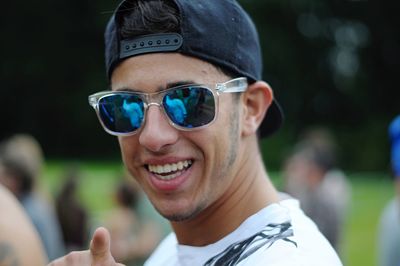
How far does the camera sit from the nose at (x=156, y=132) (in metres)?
2.18

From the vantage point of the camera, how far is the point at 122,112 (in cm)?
226

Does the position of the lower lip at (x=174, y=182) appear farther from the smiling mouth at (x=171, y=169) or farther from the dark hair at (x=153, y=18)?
the dark hair at (x=153, y=18)

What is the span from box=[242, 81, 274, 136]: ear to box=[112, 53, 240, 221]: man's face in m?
0.09

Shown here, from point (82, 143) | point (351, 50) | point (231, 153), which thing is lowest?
point (82, 143)

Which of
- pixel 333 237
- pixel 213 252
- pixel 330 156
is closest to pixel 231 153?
pixel 213 252

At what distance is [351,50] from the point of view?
33.9 m

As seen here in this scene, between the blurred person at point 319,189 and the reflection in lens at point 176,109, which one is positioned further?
the blurred person at point 319,189

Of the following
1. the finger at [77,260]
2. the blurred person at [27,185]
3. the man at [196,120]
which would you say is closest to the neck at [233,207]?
the man at [196,120]

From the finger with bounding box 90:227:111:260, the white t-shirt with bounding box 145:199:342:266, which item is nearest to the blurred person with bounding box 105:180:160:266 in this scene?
the white t-shirt with bounding box 145:199:342:266

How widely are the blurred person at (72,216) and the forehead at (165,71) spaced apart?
504 centimetres

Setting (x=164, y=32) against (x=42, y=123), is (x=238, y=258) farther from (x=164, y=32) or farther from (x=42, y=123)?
(x=42, y=123)

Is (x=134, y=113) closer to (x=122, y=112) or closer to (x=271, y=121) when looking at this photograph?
(x=122, y=112)

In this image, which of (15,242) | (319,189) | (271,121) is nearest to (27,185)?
(319,189)

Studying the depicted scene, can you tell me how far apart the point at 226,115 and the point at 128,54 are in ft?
1.18
